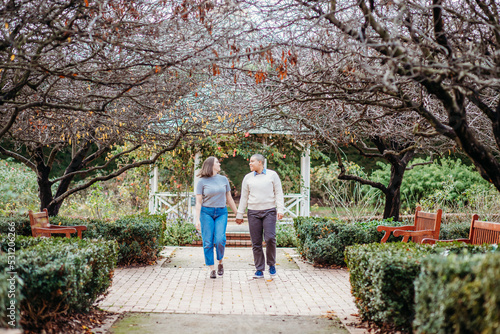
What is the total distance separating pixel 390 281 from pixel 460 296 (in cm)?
129

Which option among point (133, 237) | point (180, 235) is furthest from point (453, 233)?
point (180, 235)

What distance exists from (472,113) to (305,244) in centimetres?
355

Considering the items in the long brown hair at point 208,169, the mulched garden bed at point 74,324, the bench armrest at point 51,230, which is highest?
the long brown hair at point 208,169

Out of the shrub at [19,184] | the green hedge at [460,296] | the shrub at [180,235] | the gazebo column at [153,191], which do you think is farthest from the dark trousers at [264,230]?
the shrub at [19,184]

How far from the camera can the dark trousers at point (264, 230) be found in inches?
264

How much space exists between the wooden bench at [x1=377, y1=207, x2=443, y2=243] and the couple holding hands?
168cm

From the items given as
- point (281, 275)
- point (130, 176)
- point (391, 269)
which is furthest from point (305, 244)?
point (130, 176)

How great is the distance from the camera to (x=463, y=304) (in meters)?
2.64

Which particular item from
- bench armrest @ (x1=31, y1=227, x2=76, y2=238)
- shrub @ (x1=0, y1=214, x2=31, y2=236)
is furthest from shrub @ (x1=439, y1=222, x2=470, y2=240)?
shrub @ (x1=0, y1=214, x2=31, y2=236)

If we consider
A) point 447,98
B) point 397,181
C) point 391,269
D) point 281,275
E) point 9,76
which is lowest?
point 281,275

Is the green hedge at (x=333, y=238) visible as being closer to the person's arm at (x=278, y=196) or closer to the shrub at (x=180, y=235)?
the person's arm at (x=278, y=196)

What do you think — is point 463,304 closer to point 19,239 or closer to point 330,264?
point 19,239

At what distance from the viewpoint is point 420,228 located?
739cm

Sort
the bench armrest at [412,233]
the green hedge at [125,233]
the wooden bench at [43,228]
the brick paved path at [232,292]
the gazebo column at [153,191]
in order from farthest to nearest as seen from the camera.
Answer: the gazebo column at [153,191], the green hedge at [125,233], the bench armrest at [412,233], the wooden bench at [43,228], the brick paved path at [232,292]
